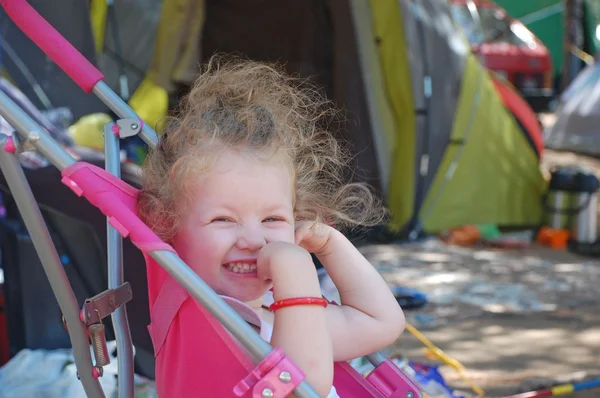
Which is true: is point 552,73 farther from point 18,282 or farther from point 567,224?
point 18,282

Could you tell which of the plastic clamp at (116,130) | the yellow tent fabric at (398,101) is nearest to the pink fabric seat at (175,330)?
the plastic clamp at (116,130)

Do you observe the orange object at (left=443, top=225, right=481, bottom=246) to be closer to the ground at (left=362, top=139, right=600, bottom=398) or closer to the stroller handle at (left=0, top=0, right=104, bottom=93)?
the ground at (left=362, top=139, right=600, bottom=398)

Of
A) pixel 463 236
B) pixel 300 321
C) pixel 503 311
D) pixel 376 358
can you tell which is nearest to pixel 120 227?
pixel 300 321

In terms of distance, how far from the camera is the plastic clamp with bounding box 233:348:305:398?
1.26 metres

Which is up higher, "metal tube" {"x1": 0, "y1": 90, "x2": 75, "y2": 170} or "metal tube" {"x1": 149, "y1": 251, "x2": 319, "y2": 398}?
"metal tube" {"x1": 0, "y1": 90, "x2": 75, "y2": 170}

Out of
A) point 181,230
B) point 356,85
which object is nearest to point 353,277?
point 181,230

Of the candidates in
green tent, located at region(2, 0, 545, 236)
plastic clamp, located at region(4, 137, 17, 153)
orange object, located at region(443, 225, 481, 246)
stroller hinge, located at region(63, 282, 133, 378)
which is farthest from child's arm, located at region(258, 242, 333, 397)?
orange object, located at region(443, 225, 481, 246)

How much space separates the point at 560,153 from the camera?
8.80m

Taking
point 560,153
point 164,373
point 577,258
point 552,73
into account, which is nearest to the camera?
point 164,373

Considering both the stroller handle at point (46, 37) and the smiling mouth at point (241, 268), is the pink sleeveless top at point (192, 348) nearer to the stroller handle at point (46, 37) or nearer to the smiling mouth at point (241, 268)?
the smiling mouth at point (241, 268)

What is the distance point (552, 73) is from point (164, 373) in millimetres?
11455

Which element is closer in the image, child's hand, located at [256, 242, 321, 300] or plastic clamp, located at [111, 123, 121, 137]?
child's hand, located at [256, 242, 321, 300]

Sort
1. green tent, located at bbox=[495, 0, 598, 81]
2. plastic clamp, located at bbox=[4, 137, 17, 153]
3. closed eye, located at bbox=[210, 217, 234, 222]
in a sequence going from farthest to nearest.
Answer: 1. green tent, located at bbox=[495, 0, 598, 81]
2. closed eye, located at bbox=[210, 217, 234, 222]
3. plastic clamp, located at bbox=[4, 137, 17, 153]

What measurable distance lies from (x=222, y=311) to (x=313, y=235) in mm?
459
